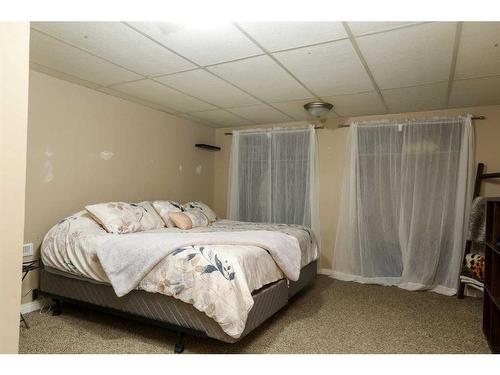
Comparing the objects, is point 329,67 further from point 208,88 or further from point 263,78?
point 208,88

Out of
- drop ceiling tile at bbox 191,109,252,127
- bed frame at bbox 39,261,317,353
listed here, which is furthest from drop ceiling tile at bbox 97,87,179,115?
bed frame at bbox 39,261,317,353

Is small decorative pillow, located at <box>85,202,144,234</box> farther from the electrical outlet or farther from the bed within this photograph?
the electrical outlet

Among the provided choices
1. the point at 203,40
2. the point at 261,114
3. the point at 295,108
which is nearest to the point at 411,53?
the point at 203,40

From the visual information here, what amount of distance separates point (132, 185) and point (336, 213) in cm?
268

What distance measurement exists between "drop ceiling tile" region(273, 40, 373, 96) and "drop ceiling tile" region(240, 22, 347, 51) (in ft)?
0.34

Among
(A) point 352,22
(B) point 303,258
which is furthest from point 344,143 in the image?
(A) point 352,22

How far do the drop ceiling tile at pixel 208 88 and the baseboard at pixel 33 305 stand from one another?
231cm

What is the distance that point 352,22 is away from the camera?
1.83 metres

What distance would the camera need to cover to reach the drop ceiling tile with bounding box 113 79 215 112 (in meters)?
3.05

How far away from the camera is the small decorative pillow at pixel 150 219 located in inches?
125

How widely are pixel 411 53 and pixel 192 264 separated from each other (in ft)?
6.93

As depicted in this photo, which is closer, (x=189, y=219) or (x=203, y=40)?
(x=203, y=40)

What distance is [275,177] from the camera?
4.49 m

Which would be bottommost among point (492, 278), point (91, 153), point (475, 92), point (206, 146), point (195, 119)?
point (492, 278)
